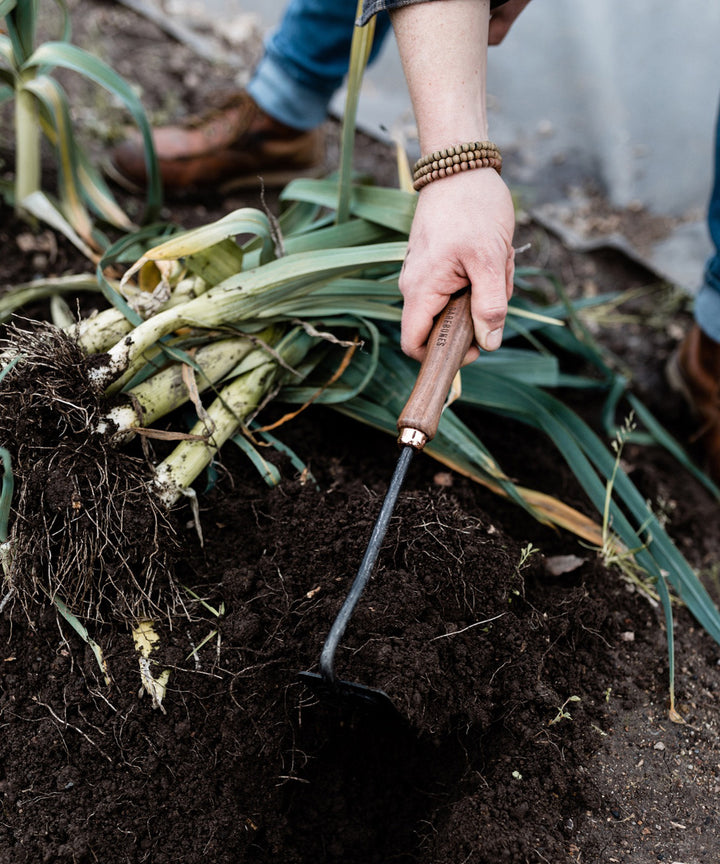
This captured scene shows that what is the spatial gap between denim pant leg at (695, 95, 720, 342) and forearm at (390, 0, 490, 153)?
909mm

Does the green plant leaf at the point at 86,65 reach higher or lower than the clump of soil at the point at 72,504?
higher

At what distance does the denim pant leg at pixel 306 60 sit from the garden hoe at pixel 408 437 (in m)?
1.05

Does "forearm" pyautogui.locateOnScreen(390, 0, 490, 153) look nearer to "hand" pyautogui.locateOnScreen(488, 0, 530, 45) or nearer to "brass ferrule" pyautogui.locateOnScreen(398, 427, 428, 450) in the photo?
"hand" pyautogui.locateOnScreen(488, 0, 530, 45)

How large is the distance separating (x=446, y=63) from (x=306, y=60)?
979 mm

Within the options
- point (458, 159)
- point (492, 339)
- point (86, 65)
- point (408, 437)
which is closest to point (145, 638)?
point (408, 437)

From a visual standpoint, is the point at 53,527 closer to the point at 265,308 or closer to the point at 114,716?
the point at 114,716

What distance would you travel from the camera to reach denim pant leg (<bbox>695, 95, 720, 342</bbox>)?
174 cm

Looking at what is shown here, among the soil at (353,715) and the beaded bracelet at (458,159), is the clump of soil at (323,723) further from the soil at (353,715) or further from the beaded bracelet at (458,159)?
the beaded bracelet at (458,159)

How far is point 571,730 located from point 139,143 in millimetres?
1924

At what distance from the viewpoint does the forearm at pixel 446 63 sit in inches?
42.6

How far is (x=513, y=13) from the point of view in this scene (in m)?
1.26

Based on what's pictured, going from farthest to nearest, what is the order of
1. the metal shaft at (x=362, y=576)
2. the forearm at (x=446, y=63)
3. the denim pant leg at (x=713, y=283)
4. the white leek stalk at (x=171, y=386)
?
1. the denim pant leg at (x=713, y=283)
2. the white leek stalk at (x=171, y=386)
3. the forearm at (x=446, y=63)
4. the metal shaft at (x=362, y=576)

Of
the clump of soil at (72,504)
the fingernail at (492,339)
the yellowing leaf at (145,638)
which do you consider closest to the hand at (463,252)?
the fingernail at (492,339)

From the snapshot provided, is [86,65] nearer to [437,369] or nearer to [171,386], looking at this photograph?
[171,386]
